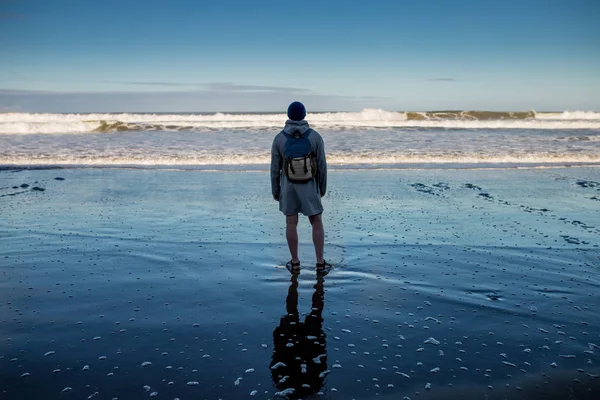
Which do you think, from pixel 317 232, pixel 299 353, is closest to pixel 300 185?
pixel 317 232

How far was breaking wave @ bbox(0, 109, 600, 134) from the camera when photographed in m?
35.8

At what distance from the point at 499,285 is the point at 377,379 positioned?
2774 mm

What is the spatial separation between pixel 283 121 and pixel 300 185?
134 feet

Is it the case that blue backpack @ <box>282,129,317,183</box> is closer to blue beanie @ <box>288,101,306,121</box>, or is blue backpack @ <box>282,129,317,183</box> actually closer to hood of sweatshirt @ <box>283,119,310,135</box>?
hood of sweatshirt @ <box>283,119,310,135</box>

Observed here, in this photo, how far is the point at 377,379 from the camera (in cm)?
388

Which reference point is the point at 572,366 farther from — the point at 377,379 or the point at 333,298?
the point at 333,298

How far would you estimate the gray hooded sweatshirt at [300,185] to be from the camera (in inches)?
247

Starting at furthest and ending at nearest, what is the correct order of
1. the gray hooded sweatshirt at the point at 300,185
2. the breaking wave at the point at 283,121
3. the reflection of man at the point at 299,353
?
1. the breaking wave at the point at 283,121
2. the gray hooded sweatshirt at the point at 300,185
3. the reflection of man at the point at 299,353

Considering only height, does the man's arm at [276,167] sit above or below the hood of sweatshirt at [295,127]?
below

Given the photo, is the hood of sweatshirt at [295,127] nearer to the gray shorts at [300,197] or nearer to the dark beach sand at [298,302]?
the gray shorts at [300,197]

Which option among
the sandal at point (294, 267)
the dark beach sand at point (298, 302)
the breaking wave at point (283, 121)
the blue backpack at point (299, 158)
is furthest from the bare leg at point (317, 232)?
the breaking wave at point (283, 121)

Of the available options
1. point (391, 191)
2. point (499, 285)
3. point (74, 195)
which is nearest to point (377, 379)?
point (499, 285)

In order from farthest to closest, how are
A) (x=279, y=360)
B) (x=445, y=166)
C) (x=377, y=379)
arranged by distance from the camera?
(x=445, y=166)
(x=279, y=360)
(x=377, y=379)

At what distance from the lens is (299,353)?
4281 millimetres
